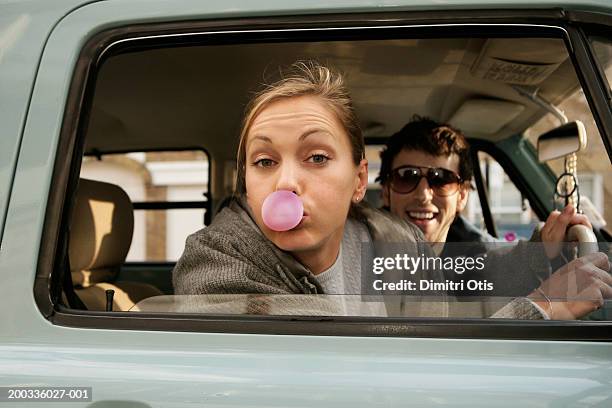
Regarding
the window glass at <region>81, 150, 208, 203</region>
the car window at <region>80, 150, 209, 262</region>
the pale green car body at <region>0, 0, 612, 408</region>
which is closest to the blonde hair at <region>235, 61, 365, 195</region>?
the pale green car body at <region>0, 0, 612, 408</region>

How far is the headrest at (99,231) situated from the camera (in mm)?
1981

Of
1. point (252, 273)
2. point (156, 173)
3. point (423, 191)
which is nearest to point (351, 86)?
point (423, 191)

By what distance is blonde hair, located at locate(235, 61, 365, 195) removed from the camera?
5.25 ft

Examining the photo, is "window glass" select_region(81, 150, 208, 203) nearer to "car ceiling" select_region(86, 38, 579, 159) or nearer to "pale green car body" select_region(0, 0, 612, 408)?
"car ceiling" select_region(86, 38, 579, 159)

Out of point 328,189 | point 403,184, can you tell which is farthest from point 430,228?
point 328,189

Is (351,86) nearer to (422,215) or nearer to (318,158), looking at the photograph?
(422,215)

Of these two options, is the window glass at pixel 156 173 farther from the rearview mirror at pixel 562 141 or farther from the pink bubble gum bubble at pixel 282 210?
the rearview mirror at pixel 562 141

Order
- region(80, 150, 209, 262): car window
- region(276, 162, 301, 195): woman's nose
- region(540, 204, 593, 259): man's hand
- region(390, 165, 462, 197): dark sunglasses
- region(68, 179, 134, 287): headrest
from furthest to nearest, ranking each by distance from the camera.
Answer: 1. region(80, 150, 209, 262): car window
2. region(390, 165, 462, 197): dark sunglasses
3. region(68, 179, 134, 287): headrest
4. region(540, 204, 593, 259): man's hand
5. region(276, 162, 301, 195): woman's nose

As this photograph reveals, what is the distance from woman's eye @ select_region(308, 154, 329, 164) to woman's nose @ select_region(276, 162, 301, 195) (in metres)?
0.05

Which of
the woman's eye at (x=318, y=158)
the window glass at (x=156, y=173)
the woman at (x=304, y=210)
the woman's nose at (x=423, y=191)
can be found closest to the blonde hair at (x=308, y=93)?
the woman at (x=304, y=210)

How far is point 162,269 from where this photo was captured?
3.64m

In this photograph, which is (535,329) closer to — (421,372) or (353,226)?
(421,372)

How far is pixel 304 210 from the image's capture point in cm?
151

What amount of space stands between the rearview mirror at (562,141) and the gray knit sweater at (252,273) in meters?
0.67
